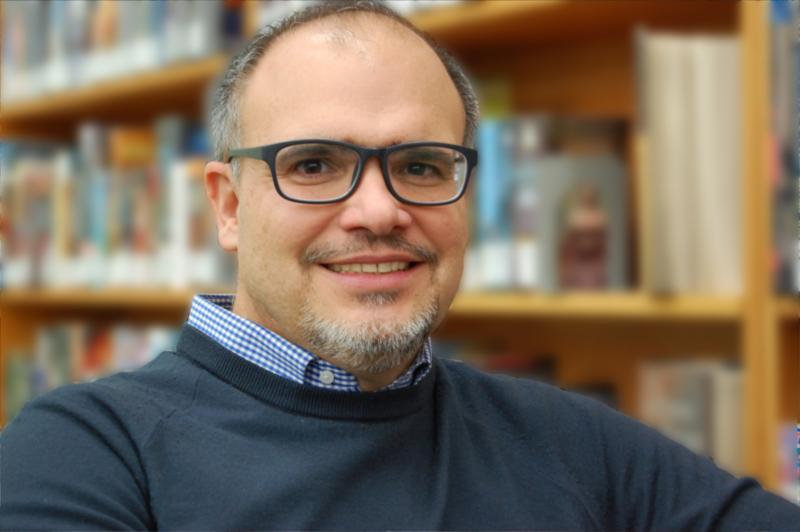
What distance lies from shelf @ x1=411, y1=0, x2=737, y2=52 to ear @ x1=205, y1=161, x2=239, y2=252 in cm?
61

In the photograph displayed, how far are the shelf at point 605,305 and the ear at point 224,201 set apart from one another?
74cm

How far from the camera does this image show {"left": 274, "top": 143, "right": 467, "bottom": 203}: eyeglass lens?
3.21ft

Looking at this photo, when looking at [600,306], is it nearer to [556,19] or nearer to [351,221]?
[556,19]

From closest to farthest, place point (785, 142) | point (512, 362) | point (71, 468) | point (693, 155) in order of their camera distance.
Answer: point (71, 468) → point (785, 142) → point (693, 155) → point (512, 362)

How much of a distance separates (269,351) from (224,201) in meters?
0.23

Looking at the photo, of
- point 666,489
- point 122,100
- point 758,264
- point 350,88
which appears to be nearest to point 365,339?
point 350,88

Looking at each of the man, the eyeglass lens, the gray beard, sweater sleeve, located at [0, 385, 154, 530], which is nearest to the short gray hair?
the man

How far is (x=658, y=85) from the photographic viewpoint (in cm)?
153

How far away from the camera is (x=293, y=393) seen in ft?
3.11

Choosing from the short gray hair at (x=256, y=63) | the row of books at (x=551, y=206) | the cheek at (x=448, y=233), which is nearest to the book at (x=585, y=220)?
the row of books at (x=551, y=206)

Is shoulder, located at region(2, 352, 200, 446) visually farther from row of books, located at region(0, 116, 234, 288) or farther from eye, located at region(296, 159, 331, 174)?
row of books, located at region(0, 116, 234, 288)

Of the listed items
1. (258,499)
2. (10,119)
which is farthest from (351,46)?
(10,119)

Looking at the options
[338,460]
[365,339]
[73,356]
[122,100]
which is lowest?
[73,356]

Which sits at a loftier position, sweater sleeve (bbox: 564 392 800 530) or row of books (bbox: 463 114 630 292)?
row of books (bbox: 463 114 630 292)
